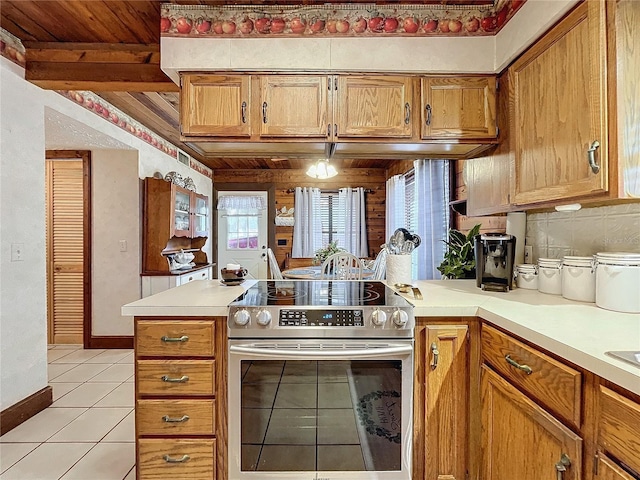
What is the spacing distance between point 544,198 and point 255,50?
61.7 inches

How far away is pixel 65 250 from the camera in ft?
12.3

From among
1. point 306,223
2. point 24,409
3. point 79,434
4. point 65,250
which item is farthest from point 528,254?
point 65,250

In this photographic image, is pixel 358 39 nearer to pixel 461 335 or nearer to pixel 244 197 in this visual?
pixel 461 335

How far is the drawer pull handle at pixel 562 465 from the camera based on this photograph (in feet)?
3.10

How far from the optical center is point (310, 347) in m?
1.43

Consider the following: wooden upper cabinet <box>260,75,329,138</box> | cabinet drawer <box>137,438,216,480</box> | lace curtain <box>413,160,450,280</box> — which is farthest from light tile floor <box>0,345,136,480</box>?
lace curtain <box>413,160,450,280</box>

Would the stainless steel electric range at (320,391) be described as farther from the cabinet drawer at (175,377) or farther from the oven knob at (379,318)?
the cabinet drawer at (175,377)

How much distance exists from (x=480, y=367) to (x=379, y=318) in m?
0.48

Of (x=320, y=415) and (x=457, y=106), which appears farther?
(x=457, y=106)

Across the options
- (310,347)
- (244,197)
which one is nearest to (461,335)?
(310,347)

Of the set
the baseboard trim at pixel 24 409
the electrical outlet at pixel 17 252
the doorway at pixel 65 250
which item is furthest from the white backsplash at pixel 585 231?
the doorway at pixel 65 250

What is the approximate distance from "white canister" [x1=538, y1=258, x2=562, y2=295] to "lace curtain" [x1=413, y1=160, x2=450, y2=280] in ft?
4.29

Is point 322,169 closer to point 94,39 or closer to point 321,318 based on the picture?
point 94,39

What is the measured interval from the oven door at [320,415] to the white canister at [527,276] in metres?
0.82
